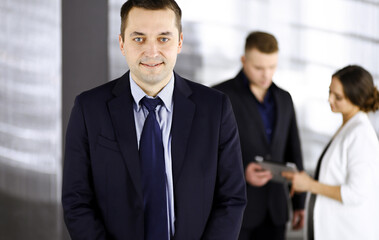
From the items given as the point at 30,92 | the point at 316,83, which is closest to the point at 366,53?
the point at 316,83

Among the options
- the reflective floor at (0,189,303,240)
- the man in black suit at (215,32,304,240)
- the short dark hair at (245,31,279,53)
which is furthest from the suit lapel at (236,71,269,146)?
the reflective floor at (0,189,303,240)

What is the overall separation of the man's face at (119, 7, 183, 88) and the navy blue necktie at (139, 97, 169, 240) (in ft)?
0.60

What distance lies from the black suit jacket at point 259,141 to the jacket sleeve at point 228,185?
1373mm

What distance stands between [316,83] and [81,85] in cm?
224

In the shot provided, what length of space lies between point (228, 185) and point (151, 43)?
0.56m

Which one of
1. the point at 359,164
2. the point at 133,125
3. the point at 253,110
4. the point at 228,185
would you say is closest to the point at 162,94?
the point at 133,125

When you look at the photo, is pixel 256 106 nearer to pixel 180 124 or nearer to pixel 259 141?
pixel 259 141

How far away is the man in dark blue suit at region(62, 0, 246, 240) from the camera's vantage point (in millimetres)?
1628

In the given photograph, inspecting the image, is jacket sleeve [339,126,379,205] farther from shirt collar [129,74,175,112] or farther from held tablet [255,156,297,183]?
shirt collar [129,74,175,112]

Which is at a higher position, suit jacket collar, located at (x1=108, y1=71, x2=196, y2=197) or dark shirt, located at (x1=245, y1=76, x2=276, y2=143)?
suit jacket collar, located at (x1=108, y1=71, x2=196, y2=197)

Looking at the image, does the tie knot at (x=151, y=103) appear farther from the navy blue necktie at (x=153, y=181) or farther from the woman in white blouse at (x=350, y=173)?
the woman in white blouse at (x=350, y=173)

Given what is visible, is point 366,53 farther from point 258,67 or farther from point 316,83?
point 258,67

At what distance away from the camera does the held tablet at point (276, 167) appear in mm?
2998

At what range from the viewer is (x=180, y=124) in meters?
1.69
